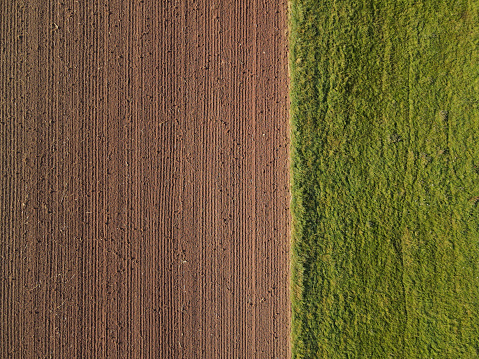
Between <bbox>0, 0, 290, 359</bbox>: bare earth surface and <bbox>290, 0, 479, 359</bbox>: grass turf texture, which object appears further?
<bbox>0, 0, 290, 359</bbox>: bare earth surface

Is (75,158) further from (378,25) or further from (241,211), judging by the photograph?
(378,25)

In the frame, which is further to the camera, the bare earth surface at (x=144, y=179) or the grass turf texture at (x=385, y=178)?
the bare earth surface at (x=144, y=179)

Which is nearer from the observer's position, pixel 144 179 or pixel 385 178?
pixel 385 178

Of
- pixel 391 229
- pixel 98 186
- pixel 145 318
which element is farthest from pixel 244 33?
pixel 145 318
